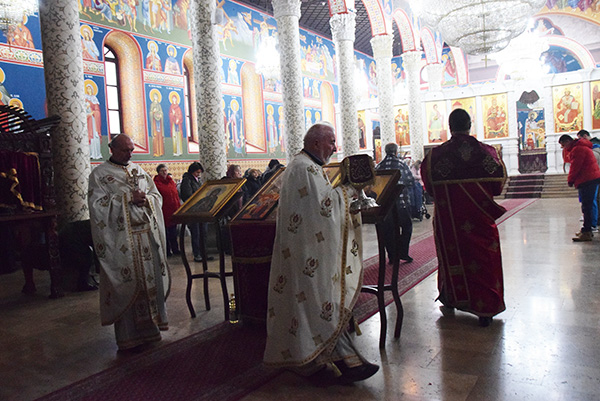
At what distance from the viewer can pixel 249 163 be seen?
55.0ft

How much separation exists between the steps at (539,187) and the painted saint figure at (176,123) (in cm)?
1040

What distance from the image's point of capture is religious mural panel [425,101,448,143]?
1898cm

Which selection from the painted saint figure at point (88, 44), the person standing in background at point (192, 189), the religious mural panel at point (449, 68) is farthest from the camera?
the religious mural panel at point (449, 68)

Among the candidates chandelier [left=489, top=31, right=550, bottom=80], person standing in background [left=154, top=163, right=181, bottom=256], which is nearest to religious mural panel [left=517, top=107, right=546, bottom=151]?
chandelier [left=489, top=31, right=550, bottom=80]

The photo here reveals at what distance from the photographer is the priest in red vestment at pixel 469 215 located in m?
3.40

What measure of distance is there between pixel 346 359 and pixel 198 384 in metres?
0.89

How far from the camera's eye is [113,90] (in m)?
12.6

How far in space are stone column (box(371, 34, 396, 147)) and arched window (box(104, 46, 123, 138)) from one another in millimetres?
7924

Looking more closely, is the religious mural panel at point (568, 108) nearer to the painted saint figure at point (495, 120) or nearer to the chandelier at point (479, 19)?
the painted saint figure at point (495, 120)

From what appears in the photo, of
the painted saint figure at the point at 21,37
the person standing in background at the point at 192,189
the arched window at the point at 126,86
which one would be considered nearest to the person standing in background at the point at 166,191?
the person standing in background at the point at 192,189

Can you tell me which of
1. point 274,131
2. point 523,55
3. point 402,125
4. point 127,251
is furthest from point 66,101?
point 402,125

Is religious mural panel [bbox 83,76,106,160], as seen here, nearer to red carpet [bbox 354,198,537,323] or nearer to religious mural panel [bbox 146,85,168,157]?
religious mural panel [bbox 146,85,168,157]

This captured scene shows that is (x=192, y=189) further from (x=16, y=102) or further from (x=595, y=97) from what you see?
(x=595, y=97)

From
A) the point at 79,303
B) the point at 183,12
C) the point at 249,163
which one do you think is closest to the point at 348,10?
the point at 183,12
